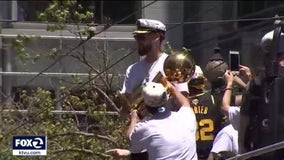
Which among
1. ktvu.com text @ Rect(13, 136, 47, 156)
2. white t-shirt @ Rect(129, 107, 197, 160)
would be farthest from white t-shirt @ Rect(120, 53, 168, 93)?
ktvu.com text @ Rect(13, 136, 47, 156)

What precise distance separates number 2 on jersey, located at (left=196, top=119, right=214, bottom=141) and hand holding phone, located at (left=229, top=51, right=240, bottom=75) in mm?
556

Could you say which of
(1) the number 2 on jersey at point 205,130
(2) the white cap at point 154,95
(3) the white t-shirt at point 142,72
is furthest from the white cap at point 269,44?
(1) the number 2 on jersey at point 205,130

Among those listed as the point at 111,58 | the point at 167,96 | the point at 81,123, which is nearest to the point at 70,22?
the point at 111,58

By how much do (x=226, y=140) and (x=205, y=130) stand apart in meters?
0.31

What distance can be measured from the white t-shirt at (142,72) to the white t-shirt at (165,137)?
0.66m

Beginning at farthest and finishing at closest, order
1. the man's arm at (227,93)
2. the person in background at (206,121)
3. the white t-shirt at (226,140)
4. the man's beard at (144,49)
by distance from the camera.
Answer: the person in background at (206,121) → the white t-shirt at (226,140) → the man's arm at (227,93) → the man's beard at (144,49)

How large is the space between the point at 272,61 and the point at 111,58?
17.3ft

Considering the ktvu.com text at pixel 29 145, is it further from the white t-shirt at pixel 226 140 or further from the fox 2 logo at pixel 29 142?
the white t-shirt at pixel 226 140

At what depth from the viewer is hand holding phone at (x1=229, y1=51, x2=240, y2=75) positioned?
23.9ft

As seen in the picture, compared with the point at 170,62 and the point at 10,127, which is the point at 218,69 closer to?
the point at 170,62

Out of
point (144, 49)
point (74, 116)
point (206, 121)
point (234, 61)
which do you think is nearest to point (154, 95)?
point (144, 49)

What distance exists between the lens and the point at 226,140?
7.54 metres

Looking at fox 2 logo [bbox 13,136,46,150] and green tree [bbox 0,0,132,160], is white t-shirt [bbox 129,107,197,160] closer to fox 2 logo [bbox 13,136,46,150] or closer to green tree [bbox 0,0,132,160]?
fox 2 logo [bbox 13,136,46,150]

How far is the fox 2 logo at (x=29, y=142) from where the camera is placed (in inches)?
351
